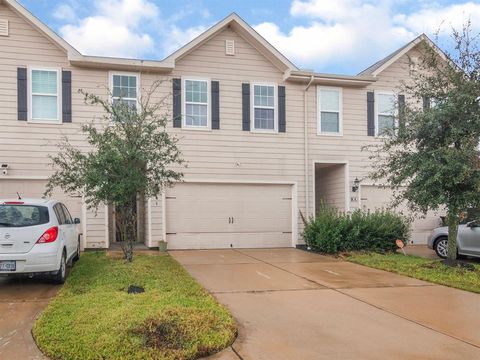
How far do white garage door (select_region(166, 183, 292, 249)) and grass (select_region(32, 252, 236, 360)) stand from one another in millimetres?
6753

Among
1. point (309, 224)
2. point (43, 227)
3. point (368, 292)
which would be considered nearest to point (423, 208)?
point (368, 292)

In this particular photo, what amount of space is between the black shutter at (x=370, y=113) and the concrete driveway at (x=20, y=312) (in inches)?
471

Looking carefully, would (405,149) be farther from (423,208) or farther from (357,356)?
(357,356)

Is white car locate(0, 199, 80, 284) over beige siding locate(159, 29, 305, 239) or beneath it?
beneath

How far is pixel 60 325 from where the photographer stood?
5.59 metres

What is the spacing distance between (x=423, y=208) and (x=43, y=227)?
8075 mm

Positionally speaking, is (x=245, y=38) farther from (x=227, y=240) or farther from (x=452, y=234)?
(x=452, y=234)

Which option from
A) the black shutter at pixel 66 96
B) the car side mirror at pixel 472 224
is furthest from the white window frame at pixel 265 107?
the car side mirror at pixel 472 224

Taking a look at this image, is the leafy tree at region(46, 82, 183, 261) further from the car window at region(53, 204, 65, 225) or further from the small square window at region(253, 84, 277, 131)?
the small square window at region(253, 84, 277, 131)

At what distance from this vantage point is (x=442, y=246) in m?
13.2

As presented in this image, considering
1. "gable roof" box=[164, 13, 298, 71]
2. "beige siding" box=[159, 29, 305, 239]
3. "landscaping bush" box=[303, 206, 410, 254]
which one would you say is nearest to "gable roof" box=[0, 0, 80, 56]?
"gable roof" box=[164, 13, 298, 71]

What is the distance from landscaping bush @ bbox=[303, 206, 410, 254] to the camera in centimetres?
1378

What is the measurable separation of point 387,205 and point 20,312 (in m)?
13.0

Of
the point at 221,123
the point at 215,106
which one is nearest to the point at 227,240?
the point at 221,123
